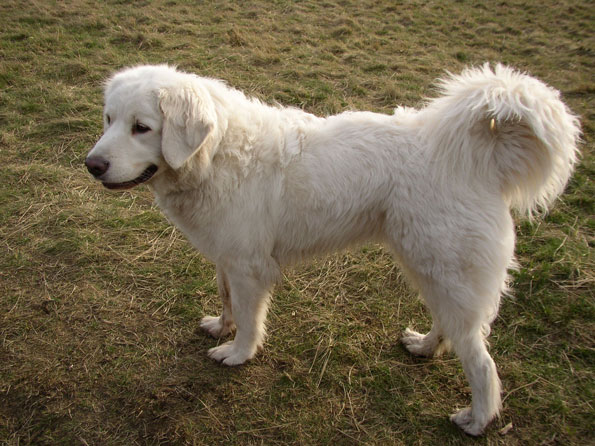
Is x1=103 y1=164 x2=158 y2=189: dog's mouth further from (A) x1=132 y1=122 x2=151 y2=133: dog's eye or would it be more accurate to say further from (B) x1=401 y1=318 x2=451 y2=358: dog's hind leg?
(B) x1=401 y1=318 x2=451 y2=358: dog's hind leg

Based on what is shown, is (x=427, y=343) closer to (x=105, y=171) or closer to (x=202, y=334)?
(x=202, y=334)

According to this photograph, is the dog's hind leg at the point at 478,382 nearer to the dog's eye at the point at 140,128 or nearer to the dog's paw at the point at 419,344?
the dog's paw at the point at 419,344

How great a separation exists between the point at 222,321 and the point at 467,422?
1684 millimetres

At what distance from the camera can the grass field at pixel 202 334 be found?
2369mm

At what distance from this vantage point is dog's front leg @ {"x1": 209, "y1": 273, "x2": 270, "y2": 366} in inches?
95.5

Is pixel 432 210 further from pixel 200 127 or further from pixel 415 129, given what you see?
pixel 200 127

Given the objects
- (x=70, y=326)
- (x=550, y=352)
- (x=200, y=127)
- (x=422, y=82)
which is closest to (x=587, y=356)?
(x=550, y=352)

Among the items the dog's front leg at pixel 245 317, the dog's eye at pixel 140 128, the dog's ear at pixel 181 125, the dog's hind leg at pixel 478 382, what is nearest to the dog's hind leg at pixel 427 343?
the dog's hind leg at pixel 478 382

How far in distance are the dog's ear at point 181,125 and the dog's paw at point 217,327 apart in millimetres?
1288

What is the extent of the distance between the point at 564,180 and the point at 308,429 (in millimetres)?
1996

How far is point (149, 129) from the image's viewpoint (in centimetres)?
209

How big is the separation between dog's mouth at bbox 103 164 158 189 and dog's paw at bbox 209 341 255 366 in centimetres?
122

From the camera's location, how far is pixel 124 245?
348cm

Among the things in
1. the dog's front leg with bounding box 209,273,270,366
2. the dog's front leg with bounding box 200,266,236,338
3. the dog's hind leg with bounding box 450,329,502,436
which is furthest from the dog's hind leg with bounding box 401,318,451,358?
the dog's front leg with bounding box 200,266,236,338
